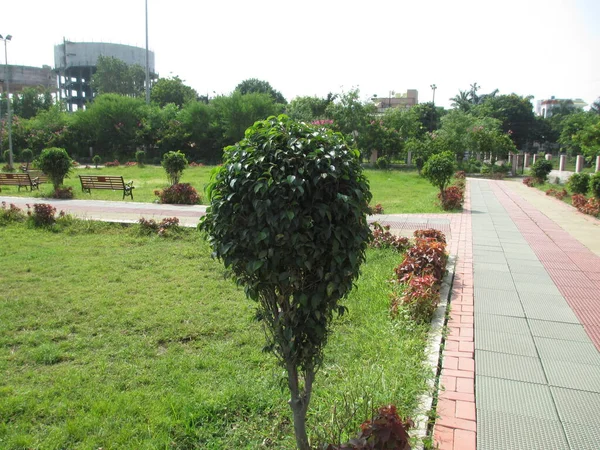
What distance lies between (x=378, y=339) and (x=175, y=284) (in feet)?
9.45

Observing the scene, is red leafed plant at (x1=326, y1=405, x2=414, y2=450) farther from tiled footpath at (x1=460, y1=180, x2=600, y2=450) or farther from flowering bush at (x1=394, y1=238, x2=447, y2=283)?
flowering bush at (x1=394, y1=238, x2=447, y2=283)

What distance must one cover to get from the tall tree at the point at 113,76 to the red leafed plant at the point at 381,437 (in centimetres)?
6400

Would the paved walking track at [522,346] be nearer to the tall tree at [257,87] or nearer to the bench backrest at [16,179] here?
the bench backrest at [16,179]

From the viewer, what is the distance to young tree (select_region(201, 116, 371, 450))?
6.28 ft

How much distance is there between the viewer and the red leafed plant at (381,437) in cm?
209

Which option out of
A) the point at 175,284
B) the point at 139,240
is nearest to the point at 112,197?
the point at 139,240

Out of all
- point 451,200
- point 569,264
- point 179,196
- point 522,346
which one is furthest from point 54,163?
point 522,346

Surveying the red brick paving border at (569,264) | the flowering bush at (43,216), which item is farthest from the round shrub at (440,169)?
the flowering bush at (43,216)

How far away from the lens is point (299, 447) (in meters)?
2.26

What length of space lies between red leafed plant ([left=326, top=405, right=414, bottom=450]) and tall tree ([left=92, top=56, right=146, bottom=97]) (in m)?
64.0

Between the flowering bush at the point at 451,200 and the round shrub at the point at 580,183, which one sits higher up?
the round shrub at the point at 580,183

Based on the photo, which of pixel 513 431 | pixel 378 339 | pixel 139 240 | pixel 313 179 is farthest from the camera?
pixel 139 240

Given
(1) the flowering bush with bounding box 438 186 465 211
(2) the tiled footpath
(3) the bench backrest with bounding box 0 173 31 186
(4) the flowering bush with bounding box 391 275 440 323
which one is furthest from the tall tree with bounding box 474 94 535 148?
(4) the flowering bush with bounding box 391 275 440 323

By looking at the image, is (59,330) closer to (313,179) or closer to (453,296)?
(313,179)
